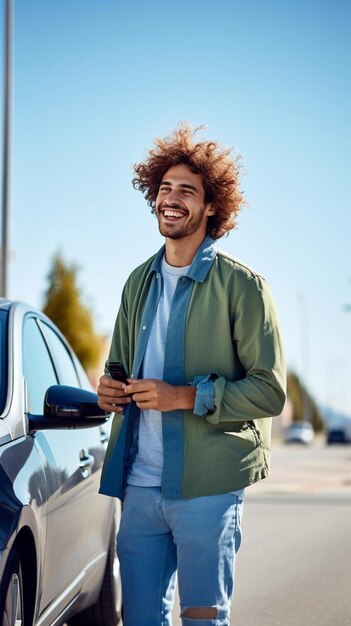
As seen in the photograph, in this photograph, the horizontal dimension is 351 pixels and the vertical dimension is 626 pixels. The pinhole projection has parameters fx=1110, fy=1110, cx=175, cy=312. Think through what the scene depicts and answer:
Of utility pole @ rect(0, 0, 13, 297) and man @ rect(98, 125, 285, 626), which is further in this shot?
utility pole @ rect(0, 0, 13, 297)

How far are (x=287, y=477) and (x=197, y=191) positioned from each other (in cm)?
1984

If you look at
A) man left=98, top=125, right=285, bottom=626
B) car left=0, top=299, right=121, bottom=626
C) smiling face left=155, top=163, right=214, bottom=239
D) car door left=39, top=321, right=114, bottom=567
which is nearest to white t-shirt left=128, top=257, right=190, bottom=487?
man left=98, top=125, right=285, bottom=626

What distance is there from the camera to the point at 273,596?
7.12 metres

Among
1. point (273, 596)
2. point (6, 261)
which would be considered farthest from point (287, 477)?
point (273, 596)

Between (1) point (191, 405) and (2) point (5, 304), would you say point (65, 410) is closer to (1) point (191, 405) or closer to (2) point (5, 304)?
(2) point (5, 304)

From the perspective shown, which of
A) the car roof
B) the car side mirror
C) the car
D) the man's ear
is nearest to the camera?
the car

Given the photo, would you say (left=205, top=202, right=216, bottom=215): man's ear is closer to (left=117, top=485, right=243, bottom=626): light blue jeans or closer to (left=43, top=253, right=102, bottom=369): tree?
(left=117, top=485, right=243, bottom=626): light blue jeans

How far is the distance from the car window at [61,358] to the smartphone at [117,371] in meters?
1.64

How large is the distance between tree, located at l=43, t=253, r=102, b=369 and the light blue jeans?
145 ft

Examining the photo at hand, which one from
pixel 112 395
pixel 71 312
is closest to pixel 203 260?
pixel 112 395

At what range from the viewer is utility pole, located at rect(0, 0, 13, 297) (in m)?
12.8

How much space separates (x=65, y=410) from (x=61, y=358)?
1308 mm

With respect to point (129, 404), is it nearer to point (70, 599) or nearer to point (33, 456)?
point (33, 456)

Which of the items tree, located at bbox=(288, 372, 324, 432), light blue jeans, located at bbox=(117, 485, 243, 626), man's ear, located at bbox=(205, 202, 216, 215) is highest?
man's ear, located at bbox=(205, 202, 216, 215)
